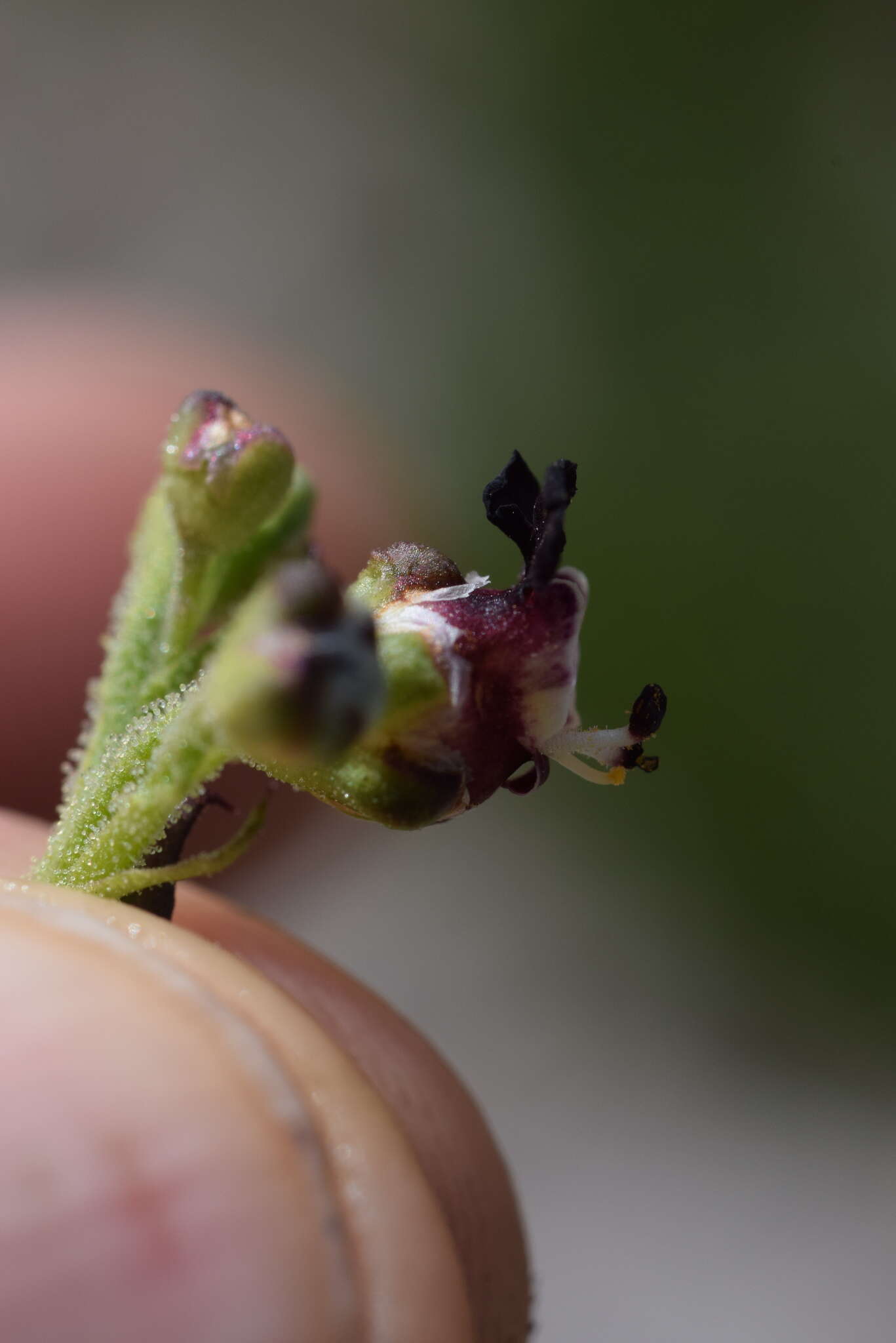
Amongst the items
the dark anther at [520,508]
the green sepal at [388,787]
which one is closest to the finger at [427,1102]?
the green sepal at [388,787]

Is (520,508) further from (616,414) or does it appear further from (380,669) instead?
(616,414)

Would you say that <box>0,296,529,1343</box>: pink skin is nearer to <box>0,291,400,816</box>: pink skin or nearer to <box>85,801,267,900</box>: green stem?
<box>85,801,267,900</box>: green stem

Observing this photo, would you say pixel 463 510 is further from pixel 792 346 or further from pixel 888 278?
pixel 888 278

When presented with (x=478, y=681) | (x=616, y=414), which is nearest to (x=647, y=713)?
(x=478, y=681)

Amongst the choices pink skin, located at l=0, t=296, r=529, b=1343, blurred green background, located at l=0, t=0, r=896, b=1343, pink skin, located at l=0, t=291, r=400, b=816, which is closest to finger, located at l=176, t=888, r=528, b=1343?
pink skin, located at l=0, t=296, r=529, b=1343

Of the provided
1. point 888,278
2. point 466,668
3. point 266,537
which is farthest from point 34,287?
point 466,668

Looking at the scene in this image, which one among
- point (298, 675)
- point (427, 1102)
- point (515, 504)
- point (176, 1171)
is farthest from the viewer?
point (427, 1102)

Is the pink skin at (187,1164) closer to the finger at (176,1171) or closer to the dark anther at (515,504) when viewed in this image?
the finger at (176,1171)
